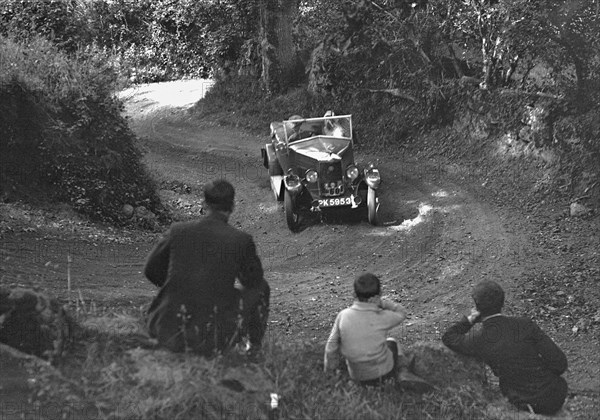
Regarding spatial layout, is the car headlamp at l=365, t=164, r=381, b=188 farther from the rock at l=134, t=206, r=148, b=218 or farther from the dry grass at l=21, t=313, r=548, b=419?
the dry grass at l=21, t=313, r=548, b=419

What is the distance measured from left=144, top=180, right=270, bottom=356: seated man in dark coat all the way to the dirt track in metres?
1.48

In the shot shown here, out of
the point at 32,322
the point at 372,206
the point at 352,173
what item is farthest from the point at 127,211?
the point at 32,322

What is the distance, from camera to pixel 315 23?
23547 millimetres

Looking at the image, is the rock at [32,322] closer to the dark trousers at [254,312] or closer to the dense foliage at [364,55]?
the dark trousers at [254,312]

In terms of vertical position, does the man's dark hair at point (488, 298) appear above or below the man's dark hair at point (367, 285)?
below

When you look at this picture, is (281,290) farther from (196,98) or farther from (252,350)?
(196,98)

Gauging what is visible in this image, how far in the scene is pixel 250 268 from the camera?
5762mm

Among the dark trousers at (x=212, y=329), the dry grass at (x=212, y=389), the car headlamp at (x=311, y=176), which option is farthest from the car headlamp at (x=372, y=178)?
the dark trousers at (x=212, y=329)

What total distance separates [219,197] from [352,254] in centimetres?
724

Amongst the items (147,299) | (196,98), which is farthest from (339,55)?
(147,299)

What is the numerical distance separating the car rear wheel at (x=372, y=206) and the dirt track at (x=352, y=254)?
14 centimetres

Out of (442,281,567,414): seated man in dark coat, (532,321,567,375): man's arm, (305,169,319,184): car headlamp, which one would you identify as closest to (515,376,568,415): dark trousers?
(442,281,567,414): seated man in dark coat

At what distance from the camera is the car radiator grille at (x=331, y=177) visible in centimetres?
1426

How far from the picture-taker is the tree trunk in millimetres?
23594
